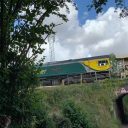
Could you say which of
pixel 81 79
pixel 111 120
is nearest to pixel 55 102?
pixel 111 120

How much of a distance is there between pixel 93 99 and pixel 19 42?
109 feet

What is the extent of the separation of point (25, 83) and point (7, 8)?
2.28 metres

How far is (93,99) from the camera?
45.1 meters

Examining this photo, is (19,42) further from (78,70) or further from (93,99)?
(78,70)

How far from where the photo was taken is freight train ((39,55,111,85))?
56.6 meters

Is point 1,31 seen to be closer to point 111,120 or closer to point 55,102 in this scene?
point 55,102

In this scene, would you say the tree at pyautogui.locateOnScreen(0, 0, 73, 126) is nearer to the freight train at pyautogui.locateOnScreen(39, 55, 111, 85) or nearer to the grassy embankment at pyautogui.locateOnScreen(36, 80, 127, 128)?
the grassy embankment at pyautogui.locateOnScreen(36, 80, 127, 128)

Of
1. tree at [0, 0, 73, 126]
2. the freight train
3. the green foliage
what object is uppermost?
the freight train

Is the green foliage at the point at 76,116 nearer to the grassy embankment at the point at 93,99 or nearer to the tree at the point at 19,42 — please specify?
the grassy embankment at the point at 93,99

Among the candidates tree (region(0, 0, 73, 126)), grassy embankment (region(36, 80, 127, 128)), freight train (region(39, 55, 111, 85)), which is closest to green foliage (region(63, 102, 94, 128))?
grassy embankment (region(36, 80, 127, 128))

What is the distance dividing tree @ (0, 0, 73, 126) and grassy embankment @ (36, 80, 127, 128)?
67.7ft

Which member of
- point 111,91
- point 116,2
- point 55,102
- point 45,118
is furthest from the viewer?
point 111,91

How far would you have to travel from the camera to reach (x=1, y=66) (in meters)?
12.3

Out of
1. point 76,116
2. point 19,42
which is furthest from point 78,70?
point 19,42
